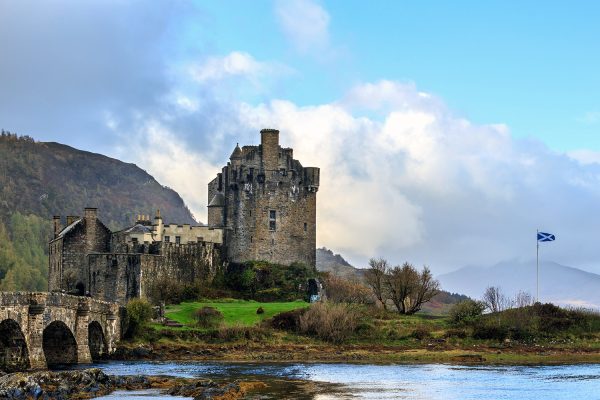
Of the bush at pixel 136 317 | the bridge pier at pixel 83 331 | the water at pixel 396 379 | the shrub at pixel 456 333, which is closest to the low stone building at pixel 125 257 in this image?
the bush at pixel 136 317

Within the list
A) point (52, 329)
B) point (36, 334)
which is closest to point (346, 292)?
point (52, 329)

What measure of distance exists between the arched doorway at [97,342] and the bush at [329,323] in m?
17.9

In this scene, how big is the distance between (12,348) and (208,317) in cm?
3060

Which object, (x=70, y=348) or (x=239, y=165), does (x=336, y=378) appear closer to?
(x=70, y=348)

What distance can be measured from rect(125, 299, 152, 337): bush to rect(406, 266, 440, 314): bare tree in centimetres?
2889

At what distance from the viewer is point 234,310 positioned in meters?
104

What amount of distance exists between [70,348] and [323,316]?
24.4 m

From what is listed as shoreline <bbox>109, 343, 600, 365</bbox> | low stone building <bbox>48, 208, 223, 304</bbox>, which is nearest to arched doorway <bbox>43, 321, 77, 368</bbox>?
shoreline <bbox>109, 343, 600, 365</bbox>

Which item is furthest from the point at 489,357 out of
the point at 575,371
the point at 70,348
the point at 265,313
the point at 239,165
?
the point at 239,165

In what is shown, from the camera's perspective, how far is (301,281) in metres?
118

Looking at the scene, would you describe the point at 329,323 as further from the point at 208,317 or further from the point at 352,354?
the point at 208,317

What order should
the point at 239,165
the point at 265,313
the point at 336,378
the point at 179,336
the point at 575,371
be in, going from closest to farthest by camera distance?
the point at 336,378 → the point at 575,371 → the point at 179,336 → the point at 265,313 → the point at 239,165

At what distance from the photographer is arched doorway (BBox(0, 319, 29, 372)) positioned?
229 feet

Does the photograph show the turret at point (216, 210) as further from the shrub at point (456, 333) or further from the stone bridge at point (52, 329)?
the shrub at point (456, 333)
